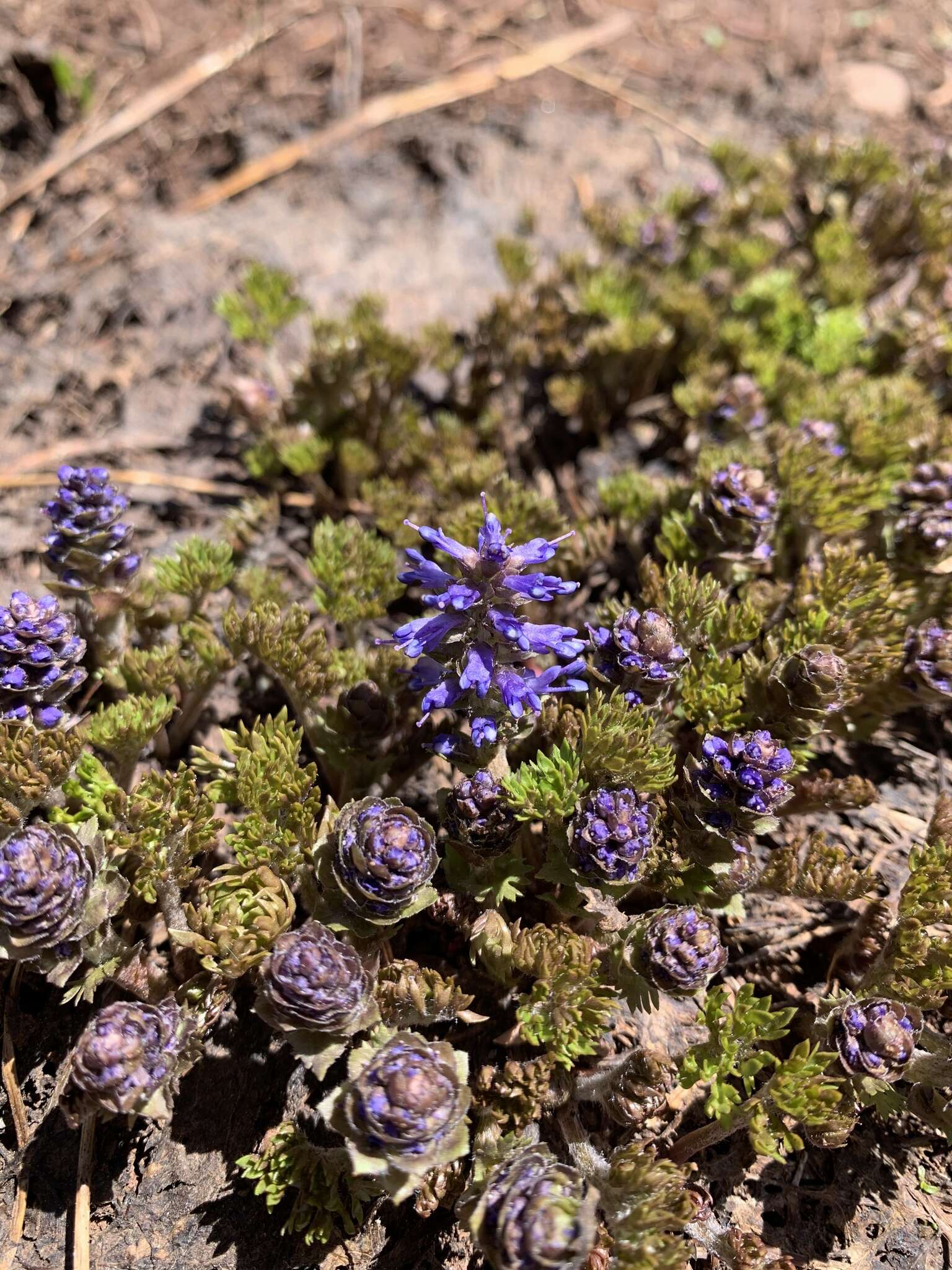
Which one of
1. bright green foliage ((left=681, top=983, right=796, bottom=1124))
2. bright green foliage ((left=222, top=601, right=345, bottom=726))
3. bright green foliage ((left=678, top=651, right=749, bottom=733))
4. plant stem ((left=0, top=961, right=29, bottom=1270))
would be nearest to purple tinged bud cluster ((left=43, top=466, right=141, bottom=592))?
bright green foliage ((left=222, top=601, right=345, bottom=726))

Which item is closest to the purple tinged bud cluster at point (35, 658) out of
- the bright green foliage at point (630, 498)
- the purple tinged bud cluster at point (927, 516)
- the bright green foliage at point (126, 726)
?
the bright green foliage at point (126, 726)

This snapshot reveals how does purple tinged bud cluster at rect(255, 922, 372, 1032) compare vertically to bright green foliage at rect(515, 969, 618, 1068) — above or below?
above

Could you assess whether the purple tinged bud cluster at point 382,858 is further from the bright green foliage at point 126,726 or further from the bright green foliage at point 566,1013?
the bright green foliage at point 126,726

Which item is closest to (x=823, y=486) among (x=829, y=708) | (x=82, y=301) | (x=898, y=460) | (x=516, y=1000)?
(x=898, y=460)

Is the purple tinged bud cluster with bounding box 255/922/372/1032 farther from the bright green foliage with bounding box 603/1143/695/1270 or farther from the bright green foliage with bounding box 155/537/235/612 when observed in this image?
the bright green foliage with bounding box 155/537/235/612

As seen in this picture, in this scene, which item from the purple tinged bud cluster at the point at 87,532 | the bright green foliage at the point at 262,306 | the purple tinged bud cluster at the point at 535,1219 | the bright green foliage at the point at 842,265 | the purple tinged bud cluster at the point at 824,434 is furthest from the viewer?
the bright green foliage at the point at 842,265

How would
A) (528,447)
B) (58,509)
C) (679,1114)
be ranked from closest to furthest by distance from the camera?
1. (679,1114)
2. (58,509)
3. (528,447)

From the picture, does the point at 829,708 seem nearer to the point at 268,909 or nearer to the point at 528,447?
the point at 268,909
